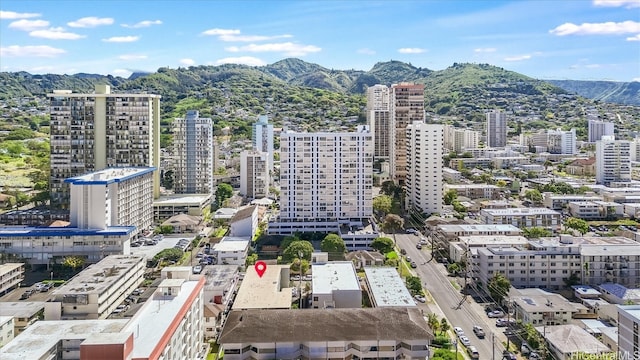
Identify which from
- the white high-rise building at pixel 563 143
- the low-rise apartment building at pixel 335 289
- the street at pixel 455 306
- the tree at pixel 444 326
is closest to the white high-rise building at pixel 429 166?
the street at pixel 455 306

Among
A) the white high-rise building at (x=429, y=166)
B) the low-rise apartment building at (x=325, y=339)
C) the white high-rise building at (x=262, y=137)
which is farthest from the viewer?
the white high-rise building at (x=262, y=137)

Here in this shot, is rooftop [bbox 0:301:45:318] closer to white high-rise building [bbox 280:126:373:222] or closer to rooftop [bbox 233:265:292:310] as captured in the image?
rooftop [bbox 233:265:292:310]

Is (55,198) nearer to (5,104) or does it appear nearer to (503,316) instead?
(503,316)

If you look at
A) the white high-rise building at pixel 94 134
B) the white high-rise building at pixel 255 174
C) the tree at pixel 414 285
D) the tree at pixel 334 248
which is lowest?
the tree at pixel 414 285

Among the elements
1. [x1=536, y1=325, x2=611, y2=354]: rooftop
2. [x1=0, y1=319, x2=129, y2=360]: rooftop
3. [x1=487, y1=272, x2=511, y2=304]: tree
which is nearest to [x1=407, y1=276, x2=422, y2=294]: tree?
[x1=487, y1=272, x2=511, y2=304]: tree

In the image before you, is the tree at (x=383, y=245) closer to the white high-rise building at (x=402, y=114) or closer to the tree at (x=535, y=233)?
the tree at (x=535, y=233)

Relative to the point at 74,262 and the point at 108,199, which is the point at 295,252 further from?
the point at 74,262

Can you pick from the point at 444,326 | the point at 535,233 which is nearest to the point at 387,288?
the point at 444,326

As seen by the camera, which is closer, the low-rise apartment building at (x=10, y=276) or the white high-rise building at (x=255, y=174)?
the low-rise apartment building at (x=10, y=276)
